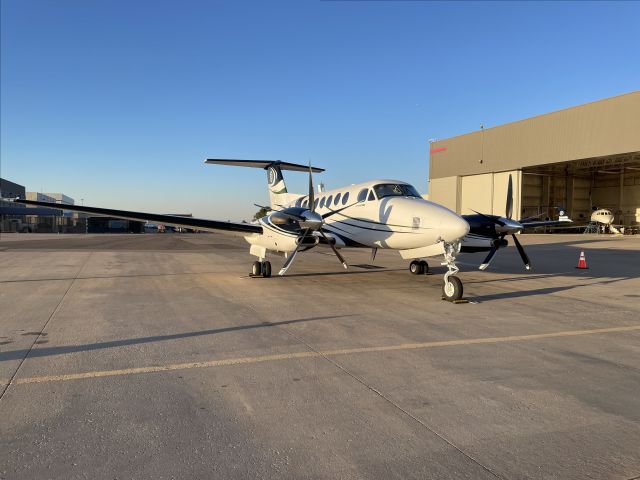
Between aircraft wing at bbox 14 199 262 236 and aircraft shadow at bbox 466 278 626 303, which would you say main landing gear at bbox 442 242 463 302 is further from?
aircraft wing at bbox 14 199 262 236

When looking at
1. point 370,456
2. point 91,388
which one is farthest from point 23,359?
point 370,456

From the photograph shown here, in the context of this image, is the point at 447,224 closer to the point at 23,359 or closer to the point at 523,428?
the point at 523,428

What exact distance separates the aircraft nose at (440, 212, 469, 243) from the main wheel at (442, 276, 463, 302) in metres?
0.97

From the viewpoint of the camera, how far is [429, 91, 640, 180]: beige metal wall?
42281 mm

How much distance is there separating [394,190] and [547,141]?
151 ft

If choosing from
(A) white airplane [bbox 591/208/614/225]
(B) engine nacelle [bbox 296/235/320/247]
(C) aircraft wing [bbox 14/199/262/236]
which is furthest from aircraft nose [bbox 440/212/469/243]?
(A) white airplane [bbox 591/208/614/225]

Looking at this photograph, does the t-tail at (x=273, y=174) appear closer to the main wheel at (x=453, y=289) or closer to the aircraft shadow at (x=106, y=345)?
the main wheel at (x=453, y=289)

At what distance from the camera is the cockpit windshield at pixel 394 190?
12.1 m

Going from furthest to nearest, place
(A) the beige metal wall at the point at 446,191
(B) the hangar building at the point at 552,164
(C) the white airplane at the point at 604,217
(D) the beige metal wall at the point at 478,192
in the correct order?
(A) the beige metal wall at the point at 446,191 → (D) the beige metal wall at the point at 478,192 → (C) the white airplane at the point at 604,217 → (B) the hangar building at the point at 552,164

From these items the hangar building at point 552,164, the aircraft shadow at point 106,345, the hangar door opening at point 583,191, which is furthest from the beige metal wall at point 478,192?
the aircraft shadow at point 106,345

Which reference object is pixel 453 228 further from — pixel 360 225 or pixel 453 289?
pixel 360 225

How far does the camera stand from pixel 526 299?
9.80m

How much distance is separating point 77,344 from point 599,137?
51964 mm

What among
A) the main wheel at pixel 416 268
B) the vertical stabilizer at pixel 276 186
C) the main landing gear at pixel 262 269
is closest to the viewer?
the main landing gear at pixel 262 269
